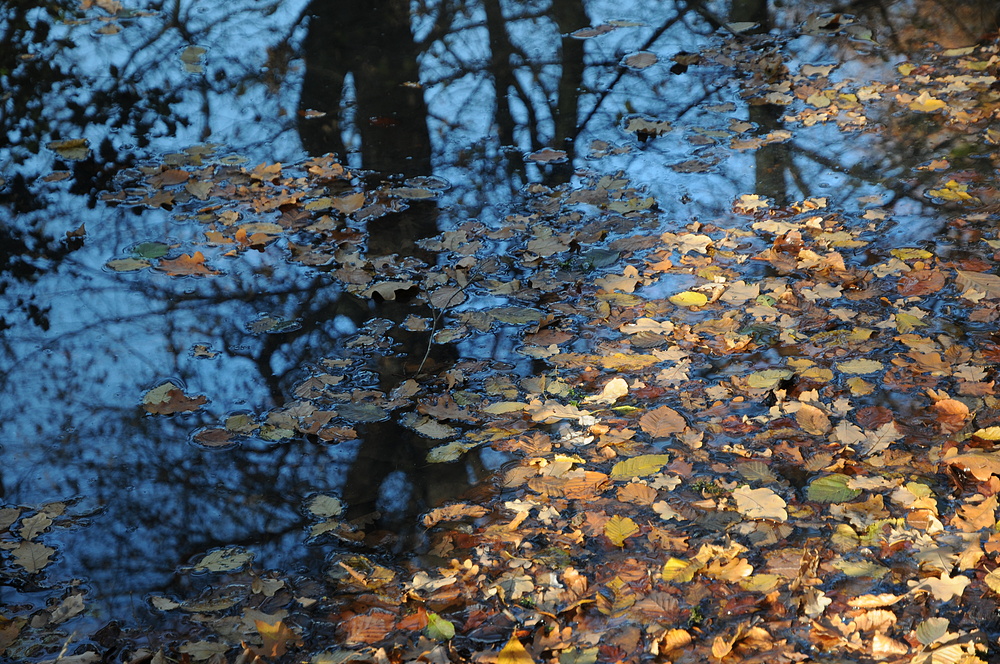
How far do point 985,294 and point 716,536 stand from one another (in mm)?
2005

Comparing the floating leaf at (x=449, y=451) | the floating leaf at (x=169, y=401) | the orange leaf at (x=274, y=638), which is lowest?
the orange leaf at (x=274, y=638)

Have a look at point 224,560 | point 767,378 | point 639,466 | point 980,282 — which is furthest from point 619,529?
point 980,282

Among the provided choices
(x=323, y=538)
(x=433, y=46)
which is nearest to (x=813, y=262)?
(x=323, y=538)

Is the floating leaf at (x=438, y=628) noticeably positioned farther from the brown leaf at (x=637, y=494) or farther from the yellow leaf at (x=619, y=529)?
the brown leaf at (x=637, y=494)

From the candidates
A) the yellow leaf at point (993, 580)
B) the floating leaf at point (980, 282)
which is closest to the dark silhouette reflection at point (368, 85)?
the floating leaf at point (980, 282)

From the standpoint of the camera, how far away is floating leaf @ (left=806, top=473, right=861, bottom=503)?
289 centimetres

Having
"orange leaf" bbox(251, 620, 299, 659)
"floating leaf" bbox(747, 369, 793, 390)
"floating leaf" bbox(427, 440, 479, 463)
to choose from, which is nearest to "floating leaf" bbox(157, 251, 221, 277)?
"floating leaf" bbox(427, 440, 479, 463)

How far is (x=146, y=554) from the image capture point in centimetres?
300

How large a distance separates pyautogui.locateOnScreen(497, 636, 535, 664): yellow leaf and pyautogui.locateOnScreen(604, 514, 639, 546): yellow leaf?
550 millimetres

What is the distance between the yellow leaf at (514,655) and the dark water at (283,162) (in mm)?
633

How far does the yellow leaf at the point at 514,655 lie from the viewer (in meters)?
2.40

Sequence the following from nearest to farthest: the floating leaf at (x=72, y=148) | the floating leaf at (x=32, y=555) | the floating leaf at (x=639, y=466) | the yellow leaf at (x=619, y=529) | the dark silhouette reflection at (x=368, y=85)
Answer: the yellow leaf at (x=619, y=529) → the floating leaf at (x=32, y=555) → the floating leaf at (x=639, y=466) → the dark silhouette reflection at (x=368, y=85) → the floating leaf at (x=72, y=148)

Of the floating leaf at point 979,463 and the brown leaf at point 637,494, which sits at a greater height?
the brown leaf at point 637,494

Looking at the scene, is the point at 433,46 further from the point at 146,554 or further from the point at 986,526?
the point at 986,526
